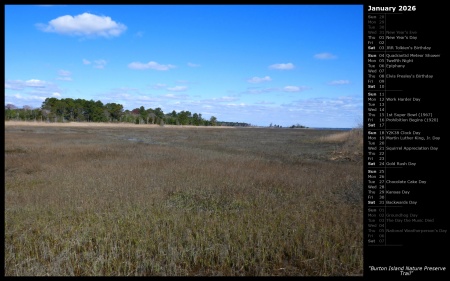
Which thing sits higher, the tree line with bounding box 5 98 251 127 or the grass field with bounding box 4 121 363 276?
the tree line with bounding box 5 98 251 127

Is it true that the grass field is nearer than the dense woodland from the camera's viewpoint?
Yes

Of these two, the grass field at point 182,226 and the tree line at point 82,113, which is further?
the tree line at point 82,113

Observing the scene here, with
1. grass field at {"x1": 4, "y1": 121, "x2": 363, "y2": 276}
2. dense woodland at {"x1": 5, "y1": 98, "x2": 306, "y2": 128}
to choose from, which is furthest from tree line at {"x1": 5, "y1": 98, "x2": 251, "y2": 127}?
grass field at {"x1": 4, "y1": 121, "x2": 363, "y2": 276}

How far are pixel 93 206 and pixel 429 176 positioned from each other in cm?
807

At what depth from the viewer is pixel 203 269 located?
4.92 m

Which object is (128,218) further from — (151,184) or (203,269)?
(151,184)

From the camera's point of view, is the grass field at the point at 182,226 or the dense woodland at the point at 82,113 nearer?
the grass field at the point at 182,226

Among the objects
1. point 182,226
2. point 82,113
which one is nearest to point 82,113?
point 82,113

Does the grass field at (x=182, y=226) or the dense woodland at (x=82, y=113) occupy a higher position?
the dense woodland at (x=82, y=113)

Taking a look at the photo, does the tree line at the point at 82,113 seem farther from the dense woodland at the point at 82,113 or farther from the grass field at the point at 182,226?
the grass field at the point at 182,226

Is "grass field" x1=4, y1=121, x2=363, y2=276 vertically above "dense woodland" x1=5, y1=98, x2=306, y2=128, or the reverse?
"dense woodland" x1=5, y1=98, x2=306, y2=128

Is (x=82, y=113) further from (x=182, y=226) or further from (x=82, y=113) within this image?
(x=182, y=226)

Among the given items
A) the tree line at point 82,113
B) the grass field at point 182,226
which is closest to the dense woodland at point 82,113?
the tree line at point 82,113

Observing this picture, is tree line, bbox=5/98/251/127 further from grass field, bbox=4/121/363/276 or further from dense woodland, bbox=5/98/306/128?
grass field, bbox=4/121/363/276
